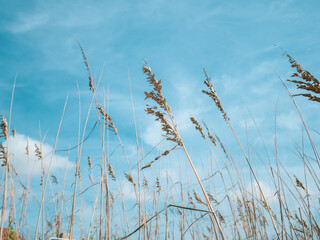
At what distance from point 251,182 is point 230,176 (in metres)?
0.27

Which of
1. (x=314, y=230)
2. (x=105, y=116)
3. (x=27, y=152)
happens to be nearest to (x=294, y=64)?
(x=105, y=116)

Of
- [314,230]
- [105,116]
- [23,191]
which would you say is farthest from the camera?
[23,191]

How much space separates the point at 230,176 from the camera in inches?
119

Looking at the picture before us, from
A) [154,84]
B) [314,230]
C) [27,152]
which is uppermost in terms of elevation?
[27,152]

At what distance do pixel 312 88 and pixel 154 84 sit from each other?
67 centimetres

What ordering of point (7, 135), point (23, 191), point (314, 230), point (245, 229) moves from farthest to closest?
point (23, 191) < point (245, 229) < point (314, 230) < point (7, 135)

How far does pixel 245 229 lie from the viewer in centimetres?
260

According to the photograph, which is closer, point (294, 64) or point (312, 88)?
point (312, 88)

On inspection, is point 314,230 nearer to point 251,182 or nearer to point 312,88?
point 251,182

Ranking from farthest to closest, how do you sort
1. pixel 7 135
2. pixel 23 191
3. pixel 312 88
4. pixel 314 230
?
pixel 23 191 < pixel 314 230 < pixel 7 135 < pixel 312 88

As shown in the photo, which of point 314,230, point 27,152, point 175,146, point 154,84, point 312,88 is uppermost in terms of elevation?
point 27,152

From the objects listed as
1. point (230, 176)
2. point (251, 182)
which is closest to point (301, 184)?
point (251, 182)

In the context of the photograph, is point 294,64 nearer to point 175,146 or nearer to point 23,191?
point 175,146

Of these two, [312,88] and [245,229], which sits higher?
[312,88]
